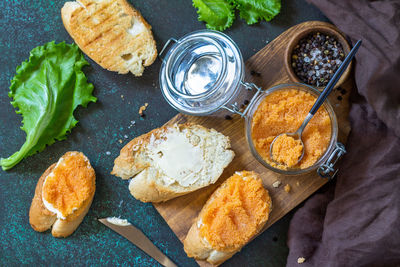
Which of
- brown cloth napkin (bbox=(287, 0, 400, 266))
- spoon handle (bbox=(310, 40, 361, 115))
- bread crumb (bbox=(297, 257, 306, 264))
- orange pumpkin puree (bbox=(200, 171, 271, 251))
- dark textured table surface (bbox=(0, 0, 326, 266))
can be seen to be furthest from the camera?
dark textured table surface (bbox=(0, 0, 326, 266))

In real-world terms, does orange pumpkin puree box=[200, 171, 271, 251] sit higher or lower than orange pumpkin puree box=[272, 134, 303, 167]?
lower

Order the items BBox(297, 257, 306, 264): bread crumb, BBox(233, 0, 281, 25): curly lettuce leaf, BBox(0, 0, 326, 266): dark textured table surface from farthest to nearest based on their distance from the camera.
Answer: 1. BBox(0, 0, 326, 266): dark textured table surface
2. BBox(233, 0, 281, 25): curly lettuce leaf
3. BBox(297, 257, 306, 264): bread crumb

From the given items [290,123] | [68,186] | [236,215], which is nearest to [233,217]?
[236,215]

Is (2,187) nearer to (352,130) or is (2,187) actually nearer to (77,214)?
(77,214)

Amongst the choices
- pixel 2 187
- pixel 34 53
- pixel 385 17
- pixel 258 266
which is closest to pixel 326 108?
pixel 385 17

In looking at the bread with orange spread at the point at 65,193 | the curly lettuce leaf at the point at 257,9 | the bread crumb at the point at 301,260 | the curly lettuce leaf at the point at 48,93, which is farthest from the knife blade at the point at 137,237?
the curly lettuce leaf at the point at 257,9

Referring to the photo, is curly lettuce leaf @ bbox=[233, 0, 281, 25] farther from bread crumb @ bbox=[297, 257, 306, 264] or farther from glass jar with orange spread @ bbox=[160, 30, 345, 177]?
bread crumb @ bbox=[297, 257, 306, 264]

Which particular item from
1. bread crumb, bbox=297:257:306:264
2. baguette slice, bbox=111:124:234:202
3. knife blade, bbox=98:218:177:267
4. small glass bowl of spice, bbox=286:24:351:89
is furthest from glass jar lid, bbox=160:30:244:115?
bread crumb, bbox=297:257:306:264

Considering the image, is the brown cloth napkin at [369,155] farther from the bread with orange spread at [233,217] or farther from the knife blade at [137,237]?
the knife blade at [137,237]
